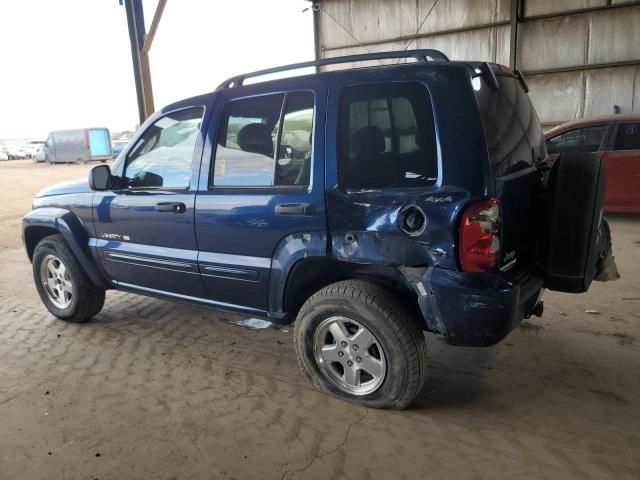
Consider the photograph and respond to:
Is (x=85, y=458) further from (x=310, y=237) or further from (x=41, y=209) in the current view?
(x=41, y=209)

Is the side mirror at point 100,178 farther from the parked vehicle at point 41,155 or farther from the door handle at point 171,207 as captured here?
the parked vehicle at point 41,155

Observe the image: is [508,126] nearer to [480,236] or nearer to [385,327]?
[480,236]

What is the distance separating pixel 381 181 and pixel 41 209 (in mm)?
3169

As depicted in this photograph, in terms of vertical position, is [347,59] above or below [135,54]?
below

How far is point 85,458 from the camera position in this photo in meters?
2.49

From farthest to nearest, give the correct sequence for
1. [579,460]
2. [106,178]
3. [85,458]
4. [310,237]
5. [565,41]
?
[565,41]
[106,178]
[310,237]
[85,458]
[579,460]

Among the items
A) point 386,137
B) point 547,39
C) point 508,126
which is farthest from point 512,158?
point 547,39

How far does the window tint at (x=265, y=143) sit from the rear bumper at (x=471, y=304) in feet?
3.13

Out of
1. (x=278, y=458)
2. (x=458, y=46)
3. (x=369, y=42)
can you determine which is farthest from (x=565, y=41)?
(x=278, y=458)

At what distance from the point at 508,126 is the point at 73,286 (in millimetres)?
3592

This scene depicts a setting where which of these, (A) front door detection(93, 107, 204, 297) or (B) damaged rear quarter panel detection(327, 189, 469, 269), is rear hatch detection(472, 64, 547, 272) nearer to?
(B) damaged rear quarter panel detection(327, 189, 469, 269)

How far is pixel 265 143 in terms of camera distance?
3.01 meters

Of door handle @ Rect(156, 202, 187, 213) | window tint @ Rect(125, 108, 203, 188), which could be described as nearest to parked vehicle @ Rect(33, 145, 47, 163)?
window tint @ Rect(125, 108, 203, 188)

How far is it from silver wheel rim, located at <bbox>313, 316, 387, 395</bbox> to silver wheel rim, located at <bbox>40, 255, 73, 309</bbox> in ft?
8.20
